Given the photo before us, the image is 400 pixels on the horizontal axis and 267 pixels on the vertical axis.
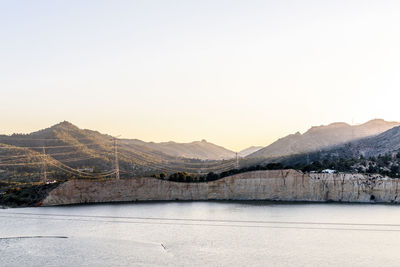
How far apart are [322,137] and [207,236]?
403ft

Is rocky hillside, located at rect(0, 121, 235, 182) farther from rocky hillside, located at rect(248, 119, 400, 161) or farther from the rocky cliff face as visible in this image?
rocky hillside, located at rect(248, 119, 400, 161)

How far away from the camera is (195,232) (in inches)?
1324

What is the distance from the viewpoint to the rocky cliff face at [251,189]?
49.4 metres

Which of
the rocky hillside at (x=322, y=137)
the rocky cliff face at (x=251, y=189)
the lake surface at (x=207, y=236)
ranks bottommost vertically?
the lake surface at (x=207, y=236)

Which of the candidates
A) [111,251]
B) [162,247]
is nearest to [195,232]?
[162,247]

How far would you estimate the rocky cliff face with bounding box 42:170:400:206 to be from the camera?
49.4 meters

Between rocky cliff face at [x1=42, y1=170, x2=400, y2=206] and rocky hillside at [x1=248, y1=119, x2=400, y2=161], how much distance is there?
261ft

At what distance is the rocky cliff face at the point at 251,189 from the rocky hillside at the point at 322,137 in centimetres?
7953

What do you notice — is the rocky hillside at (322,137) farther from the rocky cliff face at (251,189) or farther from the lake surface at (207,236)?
the lake surface at (207,236)

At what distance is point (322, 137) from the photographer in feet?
483

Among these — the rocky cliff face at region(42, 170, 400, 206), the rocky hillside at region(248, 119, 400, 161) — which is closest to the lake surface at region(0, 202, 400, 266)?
the rocky cliff face at region(42, 170, 400, 206)

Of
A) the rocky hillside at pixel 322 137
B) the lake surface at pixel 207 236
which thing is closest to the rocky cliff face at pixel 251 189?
the lake surface at pixel 207 236

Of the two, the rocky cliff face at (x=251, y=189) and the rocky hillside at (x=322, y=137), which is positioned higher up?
the rocky hillside at (x=322, y=137)

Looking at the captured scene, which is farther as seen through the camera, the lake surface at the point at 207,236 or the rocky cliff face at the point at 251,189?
the rocky cliff face at the point at 251,189
